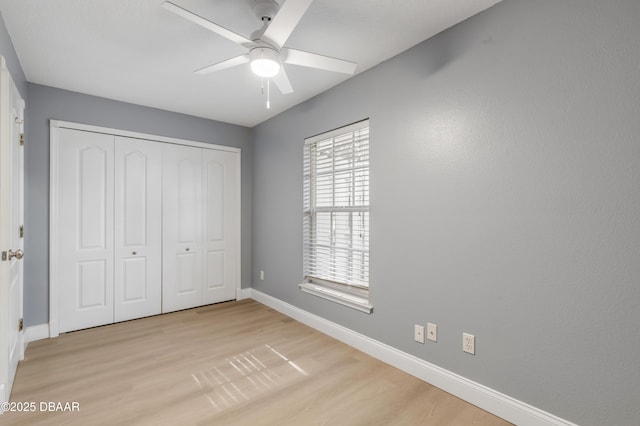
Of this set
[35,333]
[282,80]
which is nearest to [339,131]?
[282,80]

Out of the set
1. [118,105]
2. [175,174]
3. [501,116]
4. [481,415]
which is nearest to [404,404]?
[481,415]

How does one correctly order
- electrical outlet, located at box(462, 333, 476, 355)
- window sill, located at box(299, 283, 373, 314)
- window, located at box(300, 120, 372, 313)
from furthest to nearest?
window, located at box(300, 120, 372, 313) < window sill, located at box(299, 283, 373, 314) < electrical outlet, located at box(462, 333, 476, 355)

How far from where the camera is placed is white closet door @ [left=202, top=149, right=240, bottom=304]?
4113 millimetres

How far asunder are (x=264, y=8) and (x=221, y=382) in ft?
8.39

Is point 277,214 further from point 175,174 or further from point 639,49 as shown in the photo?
point 639,49

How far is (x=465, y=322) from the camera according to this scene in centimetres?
204

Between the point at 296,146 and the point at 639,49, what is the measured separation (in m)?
2.83

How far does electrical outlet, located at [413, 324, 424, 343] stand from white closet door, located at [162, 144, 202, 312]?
9.57ft

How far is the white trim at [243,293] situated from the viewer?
436 cm

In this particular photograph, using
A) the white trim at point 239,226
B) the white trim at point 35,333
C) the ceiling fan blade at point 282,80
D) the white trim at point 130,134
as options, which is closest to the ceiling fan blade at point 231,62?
the ceiling fan blade at point 282,80

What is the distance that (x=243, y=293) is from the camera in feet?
14.4

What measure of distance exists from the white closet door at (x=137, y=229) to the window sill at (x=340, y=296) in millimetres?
1865

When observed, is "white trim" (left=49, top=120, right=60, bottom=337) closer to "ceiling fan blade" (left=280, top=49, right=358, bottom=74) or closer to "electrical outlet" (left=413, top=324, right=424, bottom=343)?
"ceiling fan blade" (left=280, top=49, right=358, bottom=74)

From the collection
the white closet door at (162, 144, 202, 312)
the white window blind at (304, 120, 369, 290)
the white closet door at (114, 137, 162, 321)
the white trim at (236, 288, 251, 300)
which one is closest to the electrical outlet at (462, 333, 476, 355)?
the white window blind at (304, 120, 369, 290)
